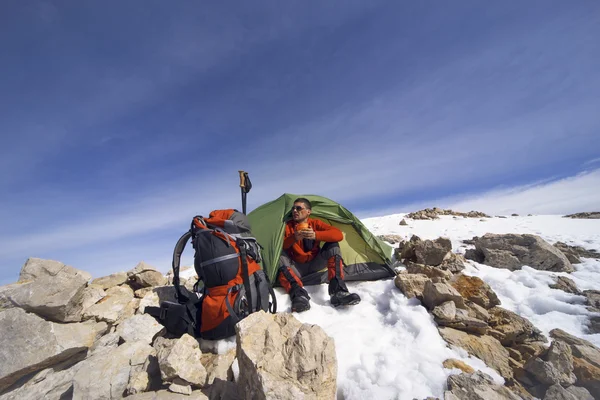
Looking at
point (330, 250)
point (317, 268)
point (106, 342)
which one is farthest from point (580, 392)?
point (106, 342)

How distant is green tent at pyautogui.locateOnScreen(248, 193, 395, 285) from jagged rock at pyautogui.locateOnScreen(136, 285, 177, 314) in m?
2.14

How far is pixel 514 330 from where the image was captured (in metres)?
4.21

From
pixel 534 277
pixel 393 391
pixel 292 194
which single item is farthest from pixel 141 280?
pixel 534 277

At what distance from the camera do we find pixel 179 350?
340cm

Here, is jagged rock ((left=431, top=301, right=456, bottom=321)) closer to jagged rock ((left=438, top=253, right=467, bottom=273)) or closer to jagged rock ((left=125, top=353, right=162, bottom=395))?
jagged rock ((left=438, top=253, right=467, bottom=273))

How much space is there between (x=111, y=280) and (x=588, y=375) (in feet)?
28.2

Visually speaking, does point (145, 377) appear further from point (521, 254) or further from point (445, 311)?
point (521, 254)

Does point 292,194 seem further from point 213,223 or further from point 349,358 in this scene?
point 349,358

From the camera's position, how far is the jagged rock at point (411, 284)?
16.8ft

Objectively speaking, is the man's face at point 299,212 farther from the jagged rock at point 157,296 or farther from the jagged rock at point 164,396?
the jagged rock at point 164,396

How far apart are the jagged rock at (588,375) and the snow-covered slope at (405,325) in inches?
36.6

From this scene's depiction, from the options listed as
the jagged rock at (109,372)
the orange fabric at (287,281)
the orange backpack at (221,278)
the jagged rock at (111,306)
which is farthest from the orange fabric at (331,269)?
the jagged rock at (111,306)

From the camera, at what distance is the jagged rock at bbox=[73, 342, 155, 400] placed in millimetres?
3201

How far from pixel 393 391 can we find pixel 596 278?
6.37m
